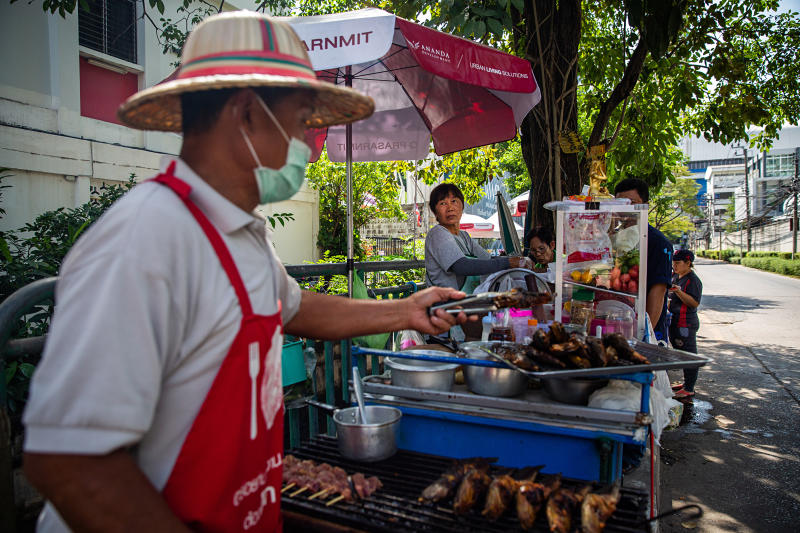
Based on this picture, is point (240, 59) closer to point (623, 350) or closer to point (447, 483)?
point (447, 483)

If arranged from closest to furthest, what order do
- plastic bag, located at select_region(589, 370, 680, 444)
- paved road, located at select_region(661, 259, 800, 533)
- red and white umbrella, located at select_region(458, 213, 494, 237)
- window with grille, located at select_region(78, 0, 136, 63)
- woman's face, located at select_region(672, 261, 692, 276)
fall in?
plastic bag, located at select_region(589, 370, 680, 444) < paved road, located at select_region(661, 259, 800, 533) < woman's face, located at select_region(672, 261, 692, 276) < window with grille, located at select_region(78, 0, 136, 63) < red and white umbrella, located at select_region(458, 213, 494, 237)

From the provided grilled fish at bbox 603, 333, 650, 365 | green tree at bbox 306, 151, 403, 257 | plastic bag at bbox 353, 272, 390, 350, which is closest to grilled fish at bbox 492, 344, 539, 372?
grilled fish at bbox 603, 333, 650, 365

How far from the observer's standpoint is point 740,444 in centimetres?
517

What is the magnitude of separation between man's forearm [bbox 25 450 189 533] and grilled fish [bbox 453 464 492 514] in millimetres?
1220

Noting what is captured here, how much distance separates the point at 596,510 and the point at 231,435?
4.45 feet

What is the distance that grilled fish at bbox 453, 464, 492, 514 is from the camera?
1.91 m

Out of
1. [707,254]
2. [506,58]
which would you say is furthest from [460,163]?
[707,254]

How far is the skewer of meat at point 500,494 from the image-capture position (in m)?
1.89

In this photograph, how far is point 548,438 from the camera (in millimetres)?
2396

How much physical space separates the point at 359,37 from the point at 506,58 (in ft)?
4.16

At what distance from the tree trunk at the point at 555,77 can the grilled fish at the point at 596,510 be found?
410 centimetres

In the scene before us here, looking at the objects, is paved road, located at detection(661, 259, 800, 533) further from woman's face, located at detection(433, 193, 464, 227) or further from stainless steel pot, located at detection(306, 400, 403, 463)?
woman's face, located at detection(433, 193, 464, 227)

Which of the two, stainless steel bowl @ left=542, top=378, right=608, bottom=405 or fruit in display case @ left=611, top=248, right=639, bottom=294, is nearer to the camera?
stainless steel bowl @ left=542, top=378, right=608, bottom=405

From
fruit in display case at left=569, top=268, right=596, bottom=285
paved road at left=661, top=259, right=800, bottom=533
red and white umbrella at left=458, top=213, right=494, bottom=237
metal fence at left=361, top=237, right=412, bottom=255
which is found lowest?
paved road at left=661, top=259, right=800, bottom=533
